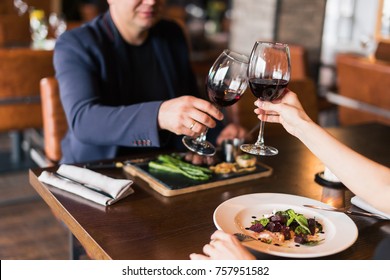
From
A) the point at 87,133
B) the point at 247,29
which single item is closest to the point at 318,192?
the point at 87,133

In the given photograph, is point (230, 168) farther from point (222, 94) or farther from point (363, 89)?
point (363, 89)

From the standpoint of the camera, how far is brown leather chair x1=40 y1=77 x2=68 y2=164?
82.7 inches

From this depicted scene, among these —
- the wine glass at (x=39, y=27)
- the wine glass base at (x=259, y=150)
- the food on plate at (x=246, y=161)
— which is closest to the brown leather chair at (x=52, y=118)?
the food on plate at (x=246, y=161)

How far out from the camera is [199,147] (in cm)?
153

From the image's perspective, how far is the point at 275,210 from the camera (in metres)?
1.31

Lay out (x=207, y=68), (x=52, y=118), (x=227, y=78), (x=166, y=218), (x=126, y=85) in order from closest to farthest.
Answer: (x=166, y=218)
(x=227, y=78)
(x=126, y=85)
(x=52, y=118)
(x=207, y=68)

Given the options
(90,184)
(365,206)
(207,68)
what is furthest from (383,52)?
(90,184)

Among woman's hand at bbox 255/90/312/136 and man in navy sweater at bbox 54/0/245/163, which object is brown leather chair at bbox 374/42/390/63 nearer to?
man in navy sweater at bbox 54/0/245/163

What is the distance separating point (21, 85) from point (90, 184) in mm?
1880

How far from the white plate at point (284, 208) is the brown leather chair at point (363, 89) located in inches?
101

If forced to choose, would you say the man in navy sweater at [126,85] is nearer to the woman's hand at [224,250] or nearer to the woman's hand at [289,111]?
the woman's hand at [289,111]

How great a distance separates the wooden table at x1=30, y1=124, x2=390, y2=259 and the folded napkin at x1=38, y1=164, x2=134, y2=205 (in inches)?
0.9

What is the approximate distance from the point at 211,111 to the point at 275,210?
310mm

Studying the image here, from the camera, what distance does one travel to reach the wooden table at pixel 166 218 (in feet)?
3.71
